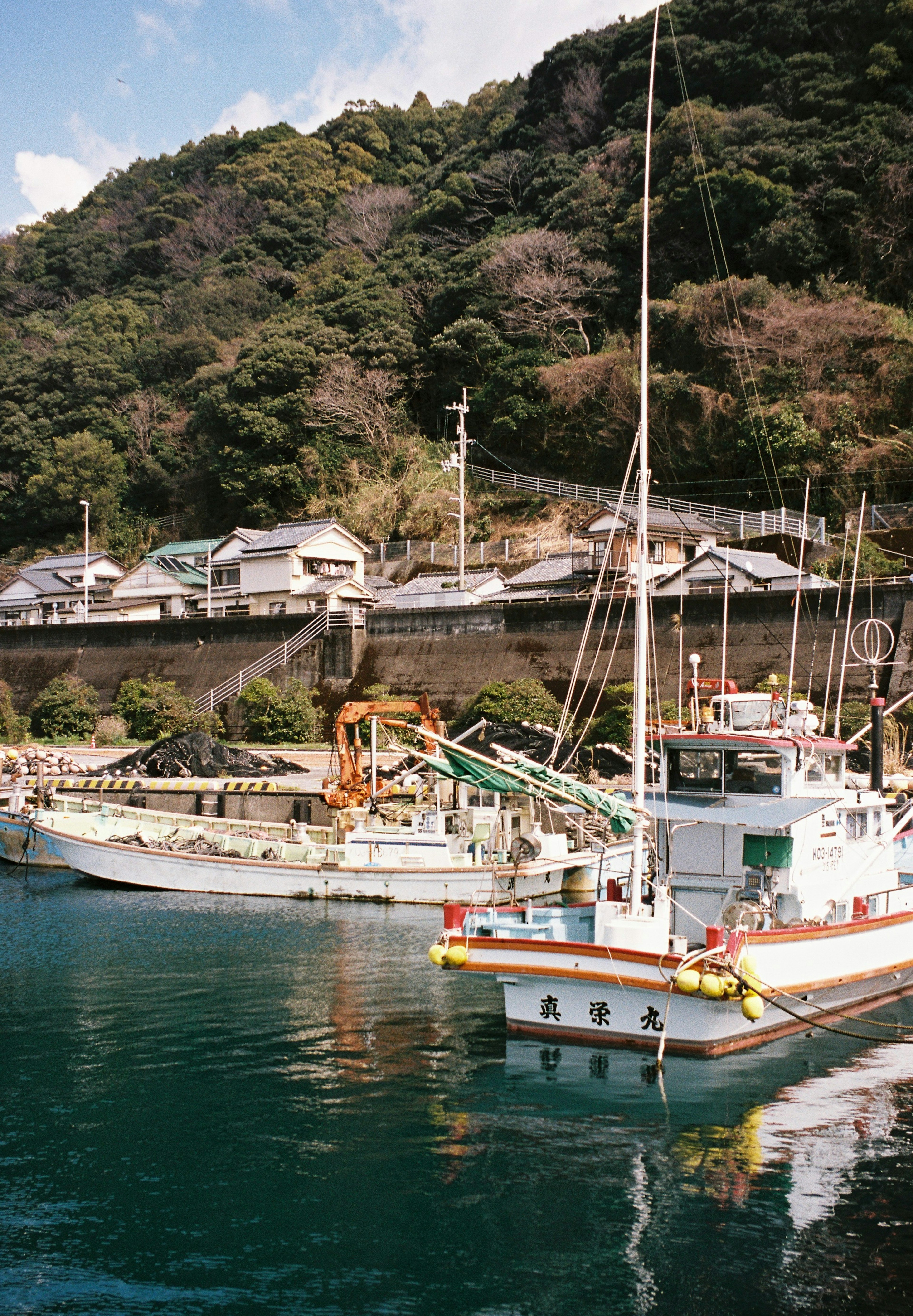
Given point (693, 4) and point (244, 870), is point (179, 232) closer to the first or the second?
point (693, 4)

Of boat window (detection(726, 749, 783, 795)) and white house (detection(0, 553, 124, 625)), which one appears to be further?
white house (detection(0, 553, 124, 625))

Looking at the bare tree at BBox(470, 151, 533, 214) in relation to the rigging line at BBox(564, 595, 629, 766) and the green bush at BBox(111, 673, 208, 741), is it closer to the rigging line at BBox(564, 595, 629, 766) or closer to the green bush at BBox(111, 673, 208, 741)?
the green bush at BBox(111, 673, 208, 741)

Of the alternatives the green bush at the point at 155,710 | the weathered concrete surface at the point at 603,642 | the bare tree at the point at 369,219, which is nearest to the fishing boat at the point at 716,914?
the weathered concrete surface at the point at 603,642

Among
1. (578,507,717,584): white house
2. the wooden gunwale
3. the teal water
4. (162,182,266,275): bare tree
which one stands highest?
(162,182,266,275): bare tree

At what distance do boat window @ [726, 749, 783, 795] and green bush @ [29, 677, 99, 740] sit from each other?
36665mm

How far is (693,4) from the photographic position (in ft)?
207

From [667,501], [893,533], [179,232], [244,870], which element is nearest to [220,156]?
[179,232]

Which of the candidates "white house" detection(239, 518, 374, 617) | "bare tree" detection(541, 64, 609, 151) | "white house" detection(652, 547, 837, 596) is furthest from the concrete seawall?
"bare tree" detection(541, 64, 609, 151)

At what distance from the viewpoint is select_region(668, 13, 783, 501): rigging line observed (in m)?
44.9

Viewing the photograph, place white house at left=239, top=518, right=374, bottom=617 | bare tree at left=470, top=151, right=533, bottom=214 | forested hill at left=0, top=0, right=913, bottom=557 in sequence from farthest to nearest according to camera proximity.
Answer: bare tree at left=470, top=151, right=533, bottom=214 < white house at left=239, top=518, right=374, bottom=617 < forested hill at left=0, top=0, right=913, bottom=557

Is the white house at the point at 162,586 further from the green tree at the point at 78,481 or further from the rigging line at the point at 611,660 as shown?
the rigging line at the point at 611,660

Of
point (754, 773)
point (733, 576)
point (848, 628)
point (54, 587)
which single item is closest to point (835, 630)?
point (733, 576)

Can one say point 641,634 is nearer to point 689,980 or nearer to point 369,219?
point 689,980

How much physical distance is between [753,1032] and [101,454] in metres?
68.7
